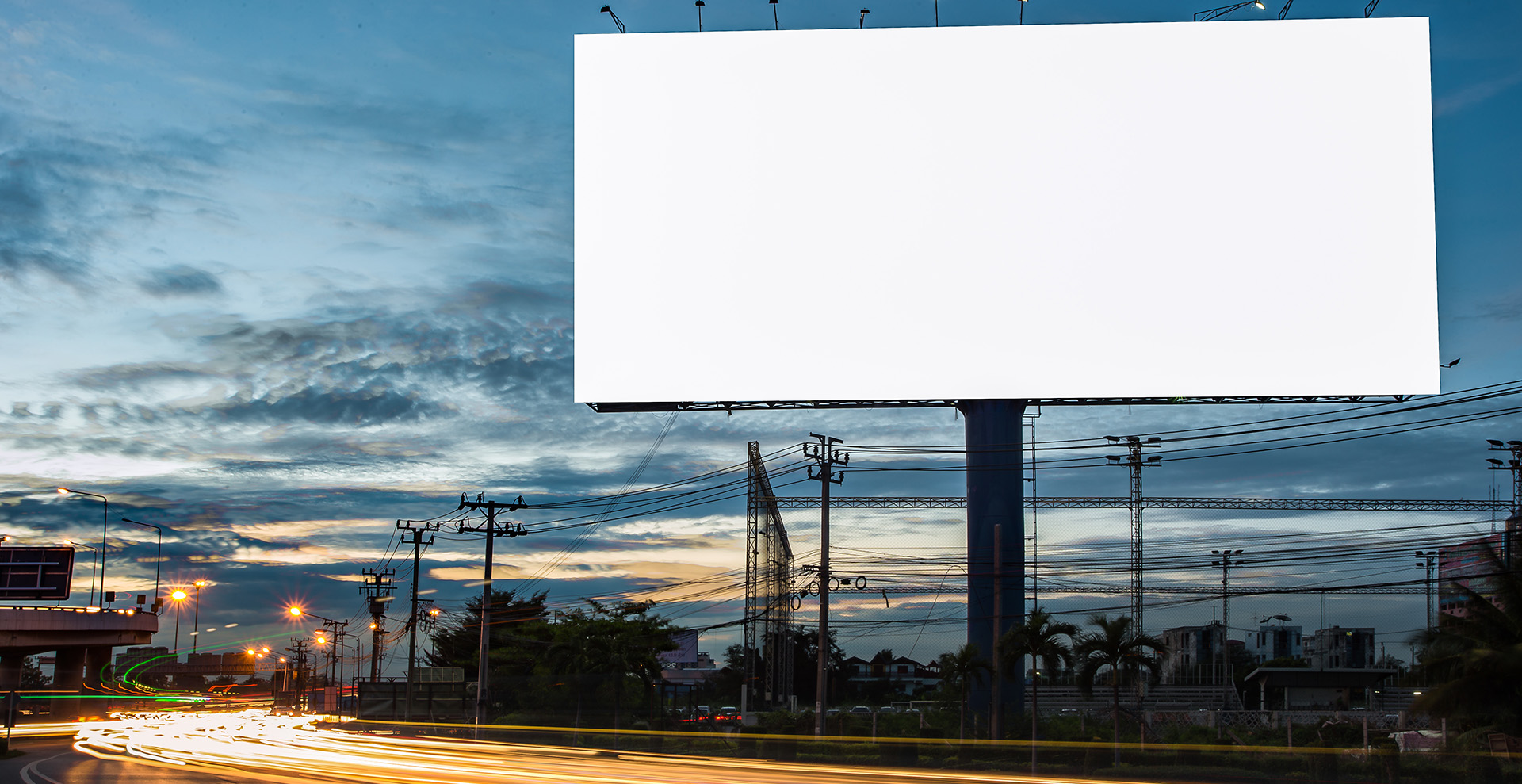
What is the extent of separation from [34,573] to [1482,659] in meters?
74.5

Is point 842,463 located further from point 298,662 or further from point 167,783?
point 298,662

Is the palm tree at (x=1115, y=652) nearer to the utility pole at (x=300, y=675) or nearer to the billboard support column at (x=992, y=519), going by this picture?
the billboard support column at (x=992, y=519)

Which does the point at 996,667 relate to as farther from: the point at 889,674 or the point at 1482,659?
the point at 889,674

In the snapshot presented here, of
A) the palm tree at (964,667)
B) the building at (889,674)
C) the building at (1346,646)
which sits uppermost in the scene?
the palm tree at (964,667)

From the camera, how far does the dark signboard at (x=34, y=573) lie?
70.4 m

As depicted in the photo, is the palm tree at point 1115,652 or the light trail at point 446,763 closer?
the light trail at point 446,763

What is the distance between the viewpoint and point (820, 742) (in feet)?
130

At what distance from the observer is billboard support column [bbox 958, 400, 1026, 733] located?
4697 cm

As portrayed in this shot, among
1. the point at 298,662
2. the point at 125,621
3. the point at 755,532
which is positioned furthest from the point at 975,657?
the point at 298,662

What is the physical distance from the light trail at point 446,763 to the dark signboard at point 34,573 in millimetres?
24301

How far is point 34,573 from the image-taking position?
7062 centimetres

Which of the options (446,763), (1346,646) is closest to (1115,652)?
(446,763)

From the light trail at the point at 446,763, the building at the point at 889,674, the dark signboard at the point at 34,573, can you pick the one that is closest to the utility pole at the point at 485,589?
the light trail at the point at 446,763

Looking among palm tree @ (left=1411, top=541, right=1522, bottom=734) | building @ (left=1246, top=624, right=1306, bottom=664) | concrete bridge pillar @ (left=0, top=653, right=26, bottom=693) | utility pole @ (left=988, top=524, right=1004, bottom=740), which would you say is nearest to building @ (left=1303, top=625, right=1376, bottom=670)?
building @ (left=1246, top=624, right=1306, bottom=664)
